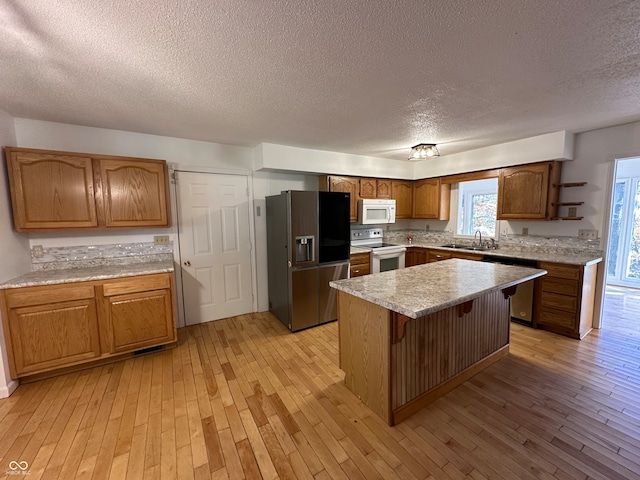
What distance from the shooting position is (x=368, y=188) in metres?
4.35

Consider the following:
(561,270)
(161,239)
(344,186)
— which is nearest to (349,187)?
(344,186)

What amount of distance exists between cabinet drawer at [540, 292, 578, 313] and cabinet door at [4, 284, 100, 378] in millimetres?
4762

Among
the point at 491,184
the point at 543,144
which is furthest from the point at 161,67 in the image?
the point at 491,184

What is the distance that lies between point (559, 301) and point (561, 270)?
1.18 feet

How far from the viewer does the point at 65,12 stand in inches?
46.6

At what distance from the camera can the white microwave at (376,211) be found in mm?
4199

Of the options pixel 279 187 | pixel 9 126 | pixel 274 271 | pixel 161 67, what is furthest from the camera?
pixel 279 187

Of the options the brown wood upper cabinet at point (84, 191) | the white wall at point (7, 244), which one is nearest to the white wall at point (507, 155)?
the brown wood upper cabinet at point (84, 191)

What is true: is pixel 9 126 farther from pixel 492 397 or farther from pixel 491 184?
pixel 491 184

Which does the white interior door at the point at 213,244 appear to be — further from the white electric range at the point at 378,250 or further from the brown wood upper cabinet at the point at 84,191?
the white electric range at the point at 378,250

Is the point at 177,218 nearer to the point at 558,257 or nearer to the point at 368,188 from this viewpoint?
the point at 368,188

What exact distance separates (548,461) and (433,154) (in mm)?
2827

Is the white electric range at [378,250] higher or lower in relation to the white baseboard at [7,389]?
higher

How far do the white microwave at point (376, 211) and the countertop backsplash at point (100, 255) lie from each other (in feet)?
8.97
